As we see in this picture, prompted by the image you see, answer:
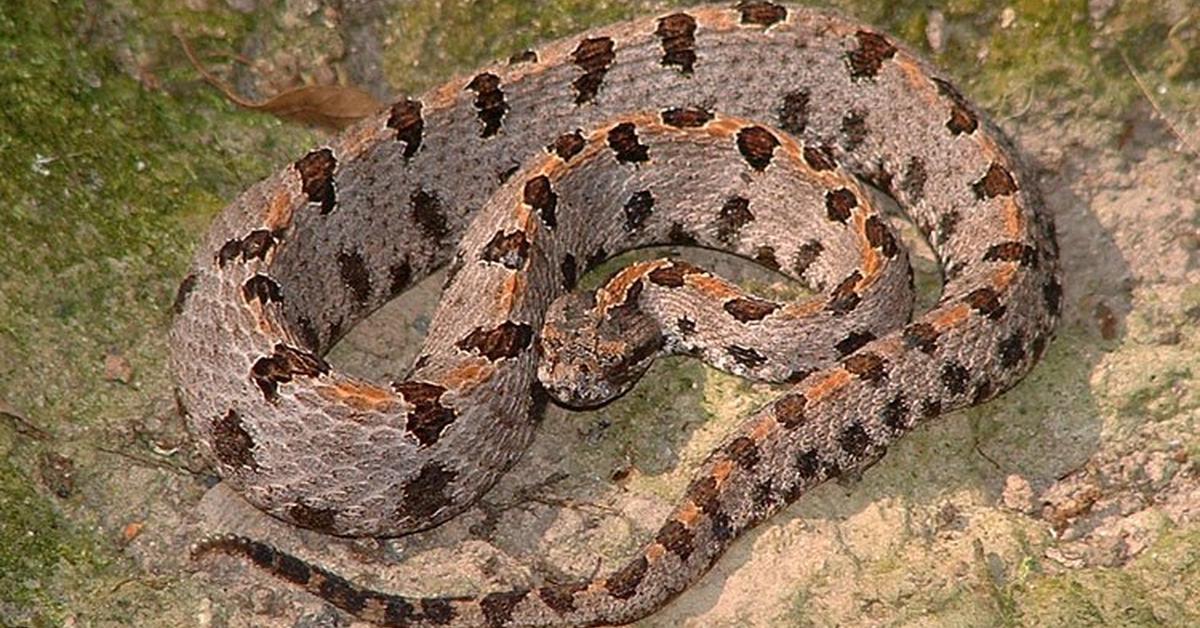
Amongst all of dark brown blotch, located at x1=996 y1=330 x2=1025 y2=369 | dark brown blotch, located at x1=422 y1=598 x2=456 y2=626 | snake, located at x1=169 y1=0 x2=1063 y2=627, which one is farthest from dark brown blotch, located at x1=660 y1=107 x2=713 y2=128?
dark brown blotch, located at x1=422 y1=598 x2=456 y2=626

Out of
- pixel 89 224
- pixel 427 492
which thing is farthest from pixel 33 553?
pixel 89 224

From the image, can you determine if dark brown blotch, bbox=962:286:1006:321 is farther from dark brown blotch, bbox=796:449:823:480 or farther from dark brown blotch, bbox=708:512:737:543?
dark brown blotch, bbox=708:512:737:543

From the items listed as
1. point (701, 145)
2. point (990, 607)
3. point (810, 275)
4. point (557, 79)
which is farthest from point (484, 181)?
point (990, 607)

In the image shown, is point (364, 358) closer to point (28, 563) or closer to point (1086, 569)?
point (28, 563)

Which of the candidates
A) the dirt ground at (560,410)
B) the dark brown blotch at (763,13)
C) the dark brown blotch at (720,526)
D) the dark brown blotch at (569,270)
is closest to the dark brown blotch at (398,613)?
the dirt ground at (560,410)

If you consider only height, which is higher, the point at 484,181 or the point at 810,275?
the point at 484,181

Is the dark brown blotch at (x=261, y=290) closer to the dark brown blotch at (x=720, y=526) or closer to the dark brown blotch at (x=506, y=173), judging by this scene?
the dark brown blotch at (x=506, y=173)
